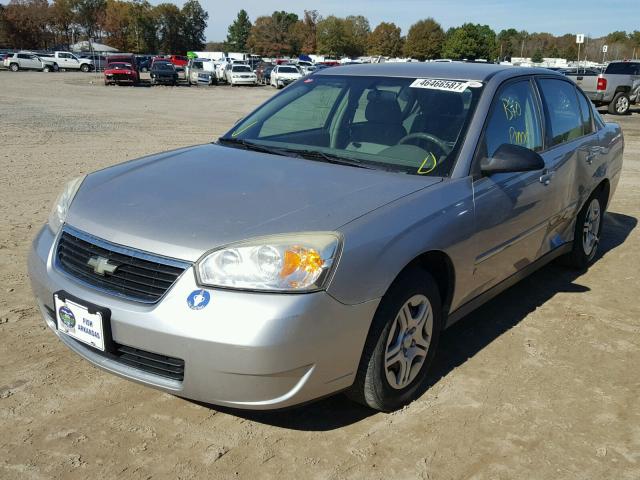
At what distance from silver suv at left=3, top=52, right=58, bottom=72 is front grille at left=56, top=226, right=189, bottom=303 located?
56456mm

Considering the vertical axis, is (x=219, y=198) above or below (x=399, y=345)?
above

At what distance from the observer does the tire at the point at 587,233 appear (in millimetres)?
5020

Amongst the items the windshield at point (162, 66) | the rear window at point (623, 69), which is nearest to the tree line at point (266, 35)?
the windshield at point (162, 66)

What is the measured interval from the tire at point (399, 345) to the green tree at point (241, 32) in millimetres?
140211

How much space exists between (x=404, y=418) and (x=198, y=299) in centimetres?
123

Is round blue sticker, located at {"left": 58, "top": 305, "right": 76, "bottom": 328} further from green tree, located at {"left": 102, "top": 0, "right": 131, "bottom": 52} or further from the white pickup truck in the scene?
green tree, located at {"left": 102, "top": 0, "right": 131, "bottom": 52}

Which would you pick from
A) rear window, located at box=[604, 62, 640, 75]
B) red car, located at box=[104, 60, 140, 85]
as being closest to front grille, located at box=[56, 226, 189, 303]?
rear window, located at box=[604, 62, 640, 75]

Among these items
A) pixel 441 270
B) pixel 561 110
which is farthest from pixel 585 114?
pixel 441 270

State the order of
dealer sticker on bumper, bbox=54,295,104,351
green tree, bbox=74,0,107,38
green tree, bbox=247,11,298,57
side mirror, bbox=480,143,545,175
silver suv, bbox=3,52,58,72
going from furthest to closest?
green tree, bbox=247,11,298,57 → green tree, bbox=74,0,107,38 → silver suv, bbox=3,52,58,72 → side mirror, bbox=480,143,545,175 → dealer sticker on bumper, bbox=54,295,104,351

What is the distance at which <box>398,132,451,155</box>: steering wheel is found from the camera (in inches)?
136

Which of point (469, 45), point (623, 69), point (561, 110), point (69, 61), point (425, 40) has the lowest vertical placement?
A: point (561, 110)

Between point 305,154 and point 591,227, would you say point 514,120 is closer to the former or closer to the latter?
point 305,154

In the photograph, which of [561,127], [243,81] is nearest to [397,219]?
[561,127]

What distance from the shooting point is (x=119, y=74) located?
36.5 metres
